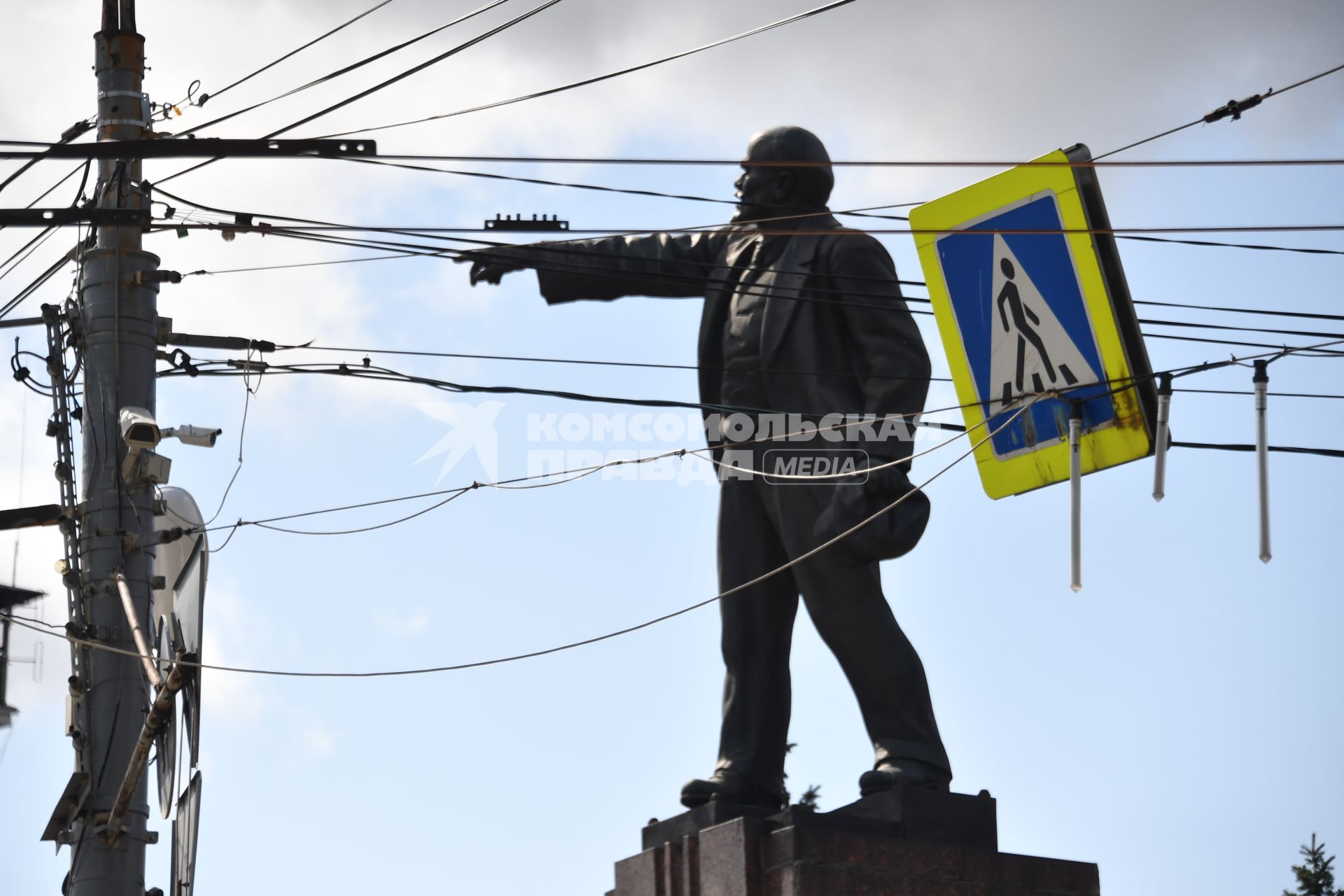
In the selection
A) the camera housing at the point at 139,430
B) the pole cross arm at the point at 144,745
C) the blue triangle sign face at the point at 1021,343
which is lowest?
the pole cross arm at the point at 144,745

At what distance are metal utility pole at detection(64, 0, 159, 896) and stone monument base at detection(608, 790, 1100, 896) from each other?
354 cm

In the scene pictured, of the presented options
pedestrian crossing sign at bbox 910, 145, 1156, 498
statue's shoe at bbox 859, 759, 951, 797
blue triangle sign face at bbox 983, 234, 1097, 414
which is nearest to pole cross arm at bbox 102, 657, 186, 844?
statue's shoe at bbox 859, 759, 951, 797

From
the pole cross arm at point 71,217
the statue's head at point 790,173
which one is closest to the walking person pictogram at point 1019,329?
the statue's head at point 790,173

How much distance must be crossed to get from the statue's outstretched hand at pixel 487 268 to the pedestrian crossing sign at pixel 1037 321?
6.64 feet

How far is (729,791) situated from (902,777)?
0.86 meters

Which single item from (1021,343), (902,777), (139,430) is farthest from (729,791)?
(139,430)

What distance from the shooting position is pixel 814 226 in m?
10.8

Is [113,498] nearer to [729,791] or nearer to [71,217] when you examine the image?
[71,217]

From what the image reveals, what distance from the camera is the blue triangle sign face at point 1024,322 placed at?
33.9ft

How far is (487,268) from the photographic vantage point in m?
11.1

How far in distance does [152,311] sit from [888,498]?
16.4 ft

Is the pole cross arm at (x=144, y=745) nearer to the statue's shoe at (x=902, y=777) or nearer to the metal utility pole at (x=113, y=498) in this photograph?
the metal utility pole at (x=113, y=498)

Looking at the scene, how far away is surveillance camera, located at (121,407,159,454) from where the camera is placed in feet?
39.8

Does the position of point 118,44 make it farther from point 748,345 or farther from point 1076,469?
point 1076,469
